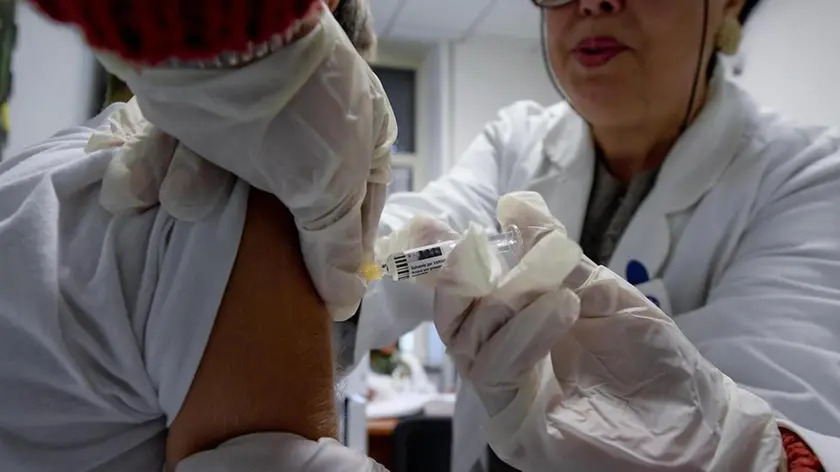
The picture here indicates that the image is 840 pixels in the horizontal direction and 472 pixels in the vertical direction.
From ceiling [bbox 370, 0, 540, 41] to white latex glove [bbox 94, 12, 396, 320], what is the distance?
3049 mm

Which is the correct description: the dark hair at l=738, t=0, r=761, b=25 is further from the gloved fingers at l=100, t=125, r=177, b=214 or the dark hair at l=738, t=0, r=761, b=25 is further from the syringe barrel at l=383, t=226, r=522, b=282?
the gloved fingers at l=100, t=125, r=177, b=214

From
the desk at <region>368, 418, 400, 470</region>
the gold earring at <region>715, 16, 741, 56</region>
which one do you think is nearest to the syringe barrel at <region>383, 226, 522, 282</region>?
the gold earring at <region>715, 16, 741, 56</region>

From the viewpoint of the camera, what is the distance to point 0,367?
0.52 m

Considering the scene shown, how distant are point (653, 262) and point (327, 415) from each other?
73 centimetres

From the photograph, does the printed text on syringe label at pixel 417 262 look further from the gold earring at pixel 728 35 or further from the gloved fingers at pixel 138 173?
the gold earring at pixel 728 35

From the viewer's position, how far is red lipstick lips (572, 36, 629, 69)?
112 cm

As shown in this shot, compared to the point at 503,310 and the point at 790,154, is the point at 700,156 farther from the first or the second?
the point at 503,310

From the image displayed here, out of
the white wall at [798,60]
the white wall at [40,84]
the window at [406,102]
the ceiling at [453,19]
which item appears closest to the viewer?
the white wall at [40,84]

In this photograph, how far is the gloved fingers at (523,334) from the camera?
24.0 inches

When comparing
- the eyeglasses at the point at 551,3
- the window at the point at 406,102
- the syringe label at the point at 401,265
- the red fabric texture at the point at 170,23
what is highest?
the red fabric texture at the point at 170,23

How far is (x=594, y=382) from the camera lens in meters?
0.68

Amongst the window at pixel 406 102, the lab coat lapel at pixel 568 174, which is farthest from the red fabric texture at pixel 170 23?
the window at pixel 406 102

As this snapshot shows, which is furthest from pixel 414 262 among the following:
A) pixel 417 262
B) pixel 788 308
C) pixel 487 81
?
pixel 487 81

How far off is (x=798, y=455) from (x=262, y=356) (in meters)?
0.54
